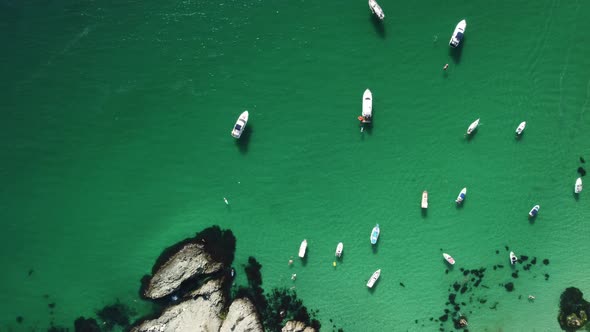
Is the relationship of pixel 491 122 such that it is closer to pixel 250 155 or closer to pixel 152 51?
pixel 250 155

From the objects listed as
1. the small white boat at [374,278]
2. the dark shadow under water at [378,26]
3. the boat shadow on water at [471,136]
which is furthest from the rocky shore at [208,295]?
the dark shadow under water at [378,26]

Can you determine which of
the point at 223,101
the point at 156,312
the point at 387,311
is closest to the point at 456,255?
the point at 387,311

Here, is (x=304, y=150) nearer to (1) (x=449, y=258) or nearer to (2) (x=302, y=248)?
(2) (x=302, y=248)

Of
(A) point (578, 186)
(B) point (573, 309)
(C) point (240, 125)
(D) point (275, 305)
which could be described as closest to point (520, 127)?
(A) point (578, 186)

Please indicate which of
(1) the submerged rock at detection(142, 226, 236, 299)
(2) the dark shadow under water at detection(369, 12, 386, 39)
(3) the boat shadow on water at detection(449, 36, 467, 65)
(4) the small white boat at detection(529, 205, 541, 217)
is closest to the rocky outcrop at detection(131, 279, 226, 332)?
(1) the submerged rock at detection(142, 226, 236, 299)

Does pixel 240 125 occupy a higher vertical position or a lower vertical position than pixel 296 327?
higher

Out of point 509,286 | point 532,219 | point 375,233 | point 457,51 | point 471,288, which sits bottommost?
point 375,233

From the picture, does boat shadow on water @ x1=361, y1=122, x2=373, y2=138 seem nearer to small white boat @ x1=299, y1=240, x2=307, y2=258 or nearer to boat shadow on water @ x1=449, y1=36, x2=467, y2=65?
boat shadow on water @ x1=449, y1=36, x2=467, y2=65
